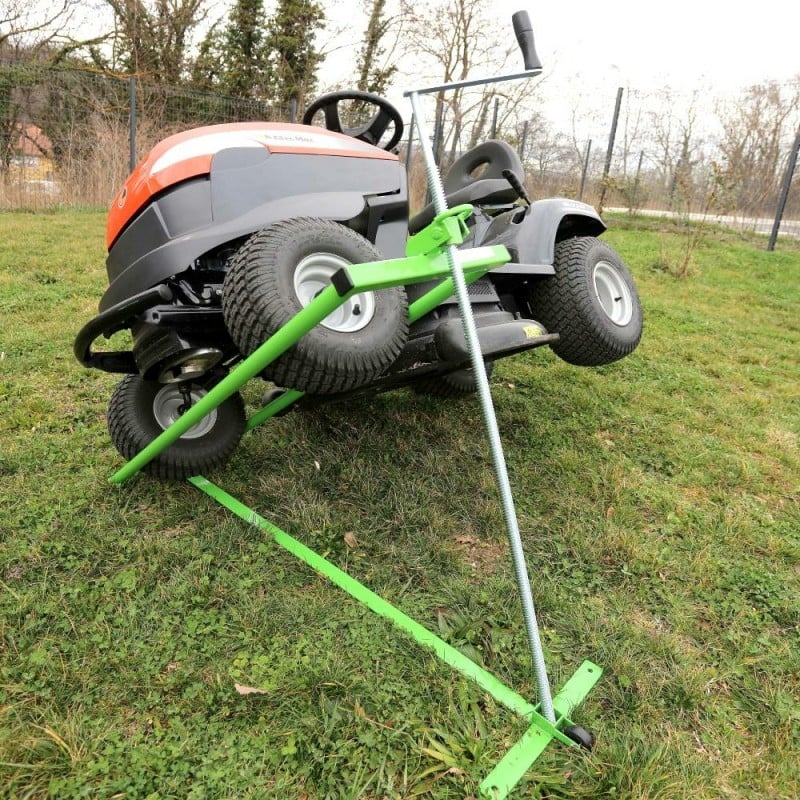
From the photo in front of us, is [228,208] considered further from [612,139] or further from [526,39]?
[612,139]

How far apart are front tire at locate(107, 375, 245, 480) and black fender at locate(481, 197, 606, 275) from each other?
1.30 m

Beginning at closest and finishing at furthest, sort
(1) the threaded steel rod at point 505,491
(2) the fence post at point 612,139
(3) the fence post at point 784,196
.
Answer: (1) the threaded steel rod at point 505,491 < (3) the fence post at point 784,196 < (2) the fence post at point 612,139

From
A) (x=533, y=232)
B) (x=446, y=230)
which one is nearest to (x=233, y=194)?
(x=446, y=230)

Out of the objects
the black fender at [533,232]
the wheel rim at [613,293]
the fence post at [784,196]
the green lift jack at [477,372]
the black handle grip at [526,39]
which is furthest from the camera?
the fence post at [784,196]

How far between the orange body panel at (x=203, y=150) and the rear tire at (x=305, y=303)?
406mm

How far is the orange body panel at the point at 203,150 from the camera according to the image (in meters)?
1.99

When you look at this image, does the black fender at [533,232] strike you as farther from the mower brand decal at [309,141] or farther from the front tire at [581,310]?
the mower brand decal at [309,141]

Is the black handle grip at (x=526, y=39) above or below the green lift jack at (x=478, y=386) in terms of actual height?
above

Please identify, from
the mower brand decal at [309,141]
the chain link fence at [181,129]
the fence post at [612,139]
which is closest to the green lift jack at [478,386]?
the mower brand decal at [309,141]

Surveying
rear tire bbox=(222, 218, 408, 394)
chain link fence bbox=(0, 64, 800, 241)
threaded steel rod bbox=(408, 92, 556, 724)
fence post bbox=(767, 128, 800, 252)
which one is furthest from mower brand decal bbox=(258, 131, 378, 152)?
fence post bbox=(767, 128, 800, 252)

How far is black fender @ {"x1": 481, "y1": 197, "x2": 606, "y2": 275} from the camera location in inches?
104

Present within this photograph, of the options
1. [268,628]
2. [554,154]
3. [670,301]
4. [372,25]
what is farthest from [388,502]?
[372,25]

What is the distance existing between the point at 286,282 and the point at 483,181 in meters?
1.56

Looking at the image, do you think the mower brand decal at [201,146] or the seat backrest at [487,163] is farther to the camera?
the seat backrest at [487,163]
